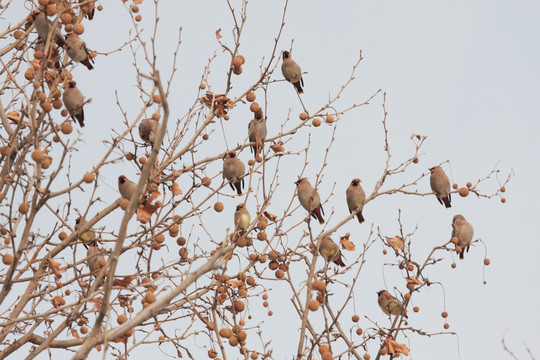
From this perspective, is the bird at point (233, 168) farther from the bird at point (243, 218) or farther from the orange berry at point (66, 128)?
the orange berry at point (66, 128)

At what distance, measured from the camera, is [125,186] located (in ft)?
18.2

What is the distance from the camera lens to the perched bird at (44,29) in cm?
538

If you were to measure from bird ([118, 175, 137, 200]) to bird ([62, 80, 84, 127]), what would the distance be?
1.83 ft

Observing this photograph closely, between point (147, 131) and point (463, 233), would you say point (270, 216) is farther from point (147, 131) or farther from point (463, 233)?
point (463, 233)

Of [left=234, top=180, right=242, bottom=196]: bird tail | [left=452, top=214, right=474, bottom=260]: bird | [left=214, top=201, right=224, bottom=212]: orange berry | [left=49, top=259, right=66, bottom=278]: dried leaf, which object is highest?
[left=234, top=180, right=242, bottom=196]: bird tail

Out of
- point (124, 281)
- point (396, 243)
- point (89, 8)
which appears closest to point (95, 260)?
point (124, 281)

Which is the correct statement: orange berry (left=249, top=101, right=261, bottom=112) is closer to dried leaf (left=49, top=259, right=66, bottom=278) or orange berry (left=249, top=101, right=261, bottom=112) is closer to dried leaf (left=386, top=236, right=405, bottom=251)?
dried leaf (left=386, top=236, right=405, bottom=251)

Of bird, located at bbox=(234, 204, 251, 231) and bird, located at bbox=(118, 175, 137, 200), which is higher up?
bird, located at bbox=(118, 175, 137, 200)

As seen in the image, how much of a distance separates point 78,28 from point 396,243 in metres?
2.73

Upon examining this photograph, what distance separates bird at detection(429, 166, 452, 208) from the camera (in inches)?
241

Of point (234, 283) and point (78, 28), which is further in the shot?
point (78, 28)

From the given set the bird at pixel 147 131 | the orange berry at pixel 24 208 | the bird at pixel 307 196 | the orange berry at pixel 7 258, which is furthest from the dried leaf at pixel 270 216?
the orange berry at pixel 7 258

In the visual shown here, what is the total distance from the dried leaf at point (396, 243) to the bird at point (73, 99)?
7.93 feet

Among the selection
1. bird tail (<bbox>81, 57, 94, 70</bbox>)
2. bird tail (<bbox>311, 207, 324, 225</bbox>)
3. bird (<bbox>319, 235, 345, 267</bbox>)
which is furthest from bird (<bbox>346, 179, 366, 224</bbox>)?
bird tail (<bbox>81, 57, 94, 70</bbox>)
